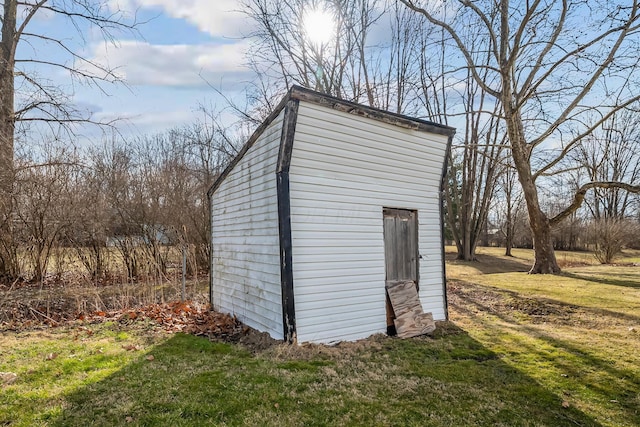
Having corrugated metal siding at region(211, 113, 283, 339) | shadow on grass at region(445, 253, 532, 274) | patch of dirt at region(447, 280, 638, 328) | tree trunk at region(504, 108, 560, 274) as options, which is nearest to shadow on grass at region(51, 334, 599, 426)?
corrugated metal siding at region(211, 113, 283, 339)

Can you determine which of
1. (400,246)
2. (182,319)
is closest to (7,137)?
(182,319)

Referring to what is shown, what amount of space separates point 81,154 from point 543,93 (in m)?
14.6

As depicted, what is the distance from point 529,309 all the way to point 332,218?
5.32 meters

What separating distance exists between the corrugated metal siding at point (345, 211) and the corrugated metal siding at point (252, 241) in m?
0.39

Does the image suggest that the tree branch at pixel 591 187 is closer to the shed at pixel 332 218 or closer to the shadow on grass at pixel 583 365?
the shadow on grass at pixel 583 365

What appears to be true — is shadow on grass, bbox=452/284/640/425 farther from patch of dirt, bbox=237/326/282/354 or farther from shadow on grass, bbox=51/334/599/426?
patch of dirt, bbox=237/326/282/354

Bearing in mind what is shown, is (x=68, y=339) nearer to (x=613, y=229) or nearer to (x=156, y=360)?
(x=156, y=360)

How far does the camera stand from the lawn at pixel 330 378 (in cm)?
304

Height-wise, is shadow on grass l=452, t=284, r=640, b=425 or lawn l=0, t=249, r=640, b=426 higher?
lawn l=0, t=249, r=640, b=426

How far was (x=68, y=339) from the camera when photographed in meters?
5.11

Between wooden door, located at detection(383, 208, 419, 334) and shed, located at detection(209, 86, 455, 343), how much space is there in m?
0.02

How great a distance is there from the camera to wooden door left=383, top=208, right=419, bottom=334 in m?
5.75

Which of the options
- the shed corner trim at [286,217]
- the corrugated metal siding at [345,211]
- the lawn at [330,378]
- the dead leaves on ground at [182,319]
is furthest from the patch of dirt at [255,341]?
the corrugated metal siding at [345,211]

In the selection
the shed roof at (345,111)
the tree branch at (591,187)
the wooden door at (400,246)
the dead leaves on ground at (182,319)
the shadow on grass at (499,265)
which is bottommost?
the shadow on grass at (499,265)
